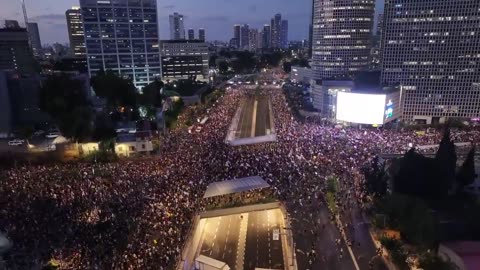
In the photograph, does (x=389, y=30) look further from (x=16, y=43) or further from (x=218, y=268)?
(x=16, y=43)

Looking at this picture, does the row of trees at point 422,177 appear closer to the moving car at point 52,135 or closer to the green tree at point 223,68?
the moving car at point 52,135

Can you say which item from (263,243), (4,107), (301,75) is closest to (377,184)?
(263,243)

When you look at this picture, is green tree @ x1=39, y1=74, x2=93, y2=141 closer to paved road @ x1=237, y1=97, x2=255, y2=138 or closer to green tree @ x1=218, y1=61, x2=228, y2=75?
paved road @ x1=237, y1=97, x2=255, y2=138

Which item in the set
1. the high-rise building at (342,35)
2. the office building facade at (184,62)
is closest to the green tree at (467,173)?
the high-rise building at (342,35)

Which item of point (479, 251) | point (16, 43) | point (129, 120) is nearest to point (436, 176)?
point (479, 251)

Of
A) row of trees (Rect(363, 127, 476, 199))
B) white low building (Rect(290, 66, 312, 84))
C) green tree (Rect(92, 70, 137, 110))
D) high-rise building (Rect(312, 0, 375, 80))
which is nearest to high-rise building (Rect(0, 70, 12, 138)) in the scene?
green tree (Rect(92, 70, 137, 110))

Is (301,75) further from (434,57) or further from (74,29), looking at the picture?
(74,29)
